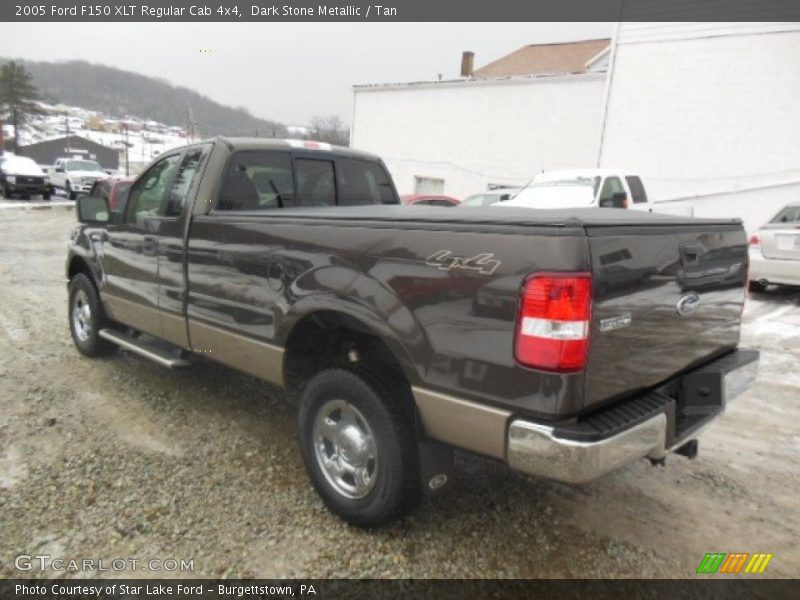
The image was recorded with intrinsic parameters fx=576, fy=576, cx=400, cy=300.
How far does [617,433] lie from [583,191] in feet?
26.8

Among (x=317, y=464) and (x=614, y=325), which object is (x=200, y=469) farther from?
(x=614, y=325)

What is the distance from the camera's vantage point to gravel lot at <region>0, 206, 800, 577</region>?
2.66 m

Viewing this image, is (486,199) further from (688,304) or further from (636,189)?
(688,304)

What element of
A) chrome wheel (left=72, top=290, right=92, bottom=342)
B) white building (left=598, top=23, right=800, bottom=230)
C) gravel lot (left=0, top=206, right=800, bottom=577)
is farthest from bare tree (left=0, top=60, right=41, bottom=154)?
gravel lot (left=0, top=206, right=800, bottom=577)

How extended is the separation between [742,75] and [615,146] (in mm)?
3247

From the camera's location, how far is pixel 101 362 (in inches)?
203

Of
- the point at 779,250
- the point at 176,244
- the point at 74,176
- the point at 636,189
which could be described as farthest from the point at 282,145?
the point at 74,176

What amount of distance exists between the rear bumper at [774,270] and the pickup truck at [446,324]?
260 inches

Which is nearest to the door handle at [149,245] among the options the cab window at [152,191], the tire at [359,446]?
the cab window at [152,191]

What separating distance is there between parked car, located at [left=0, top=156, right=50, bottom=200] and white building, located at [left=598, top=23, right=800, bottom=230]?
78.5 ft

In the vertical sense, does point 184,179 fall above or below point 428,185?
below

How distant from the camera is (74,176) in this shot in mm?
27375

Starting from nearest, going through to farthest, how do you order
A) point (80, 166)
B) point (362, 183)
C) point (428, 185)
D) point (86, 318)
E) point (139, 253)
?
point (139, 253), point (362, 183), point (86, 318), point (428, 185), point (80, 166)

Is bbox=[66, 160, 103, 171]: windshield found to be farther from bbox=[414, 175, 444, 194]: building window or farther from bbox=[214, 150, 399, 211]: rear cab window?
bbox=[214, 150, 399, 211]: rear cab window
